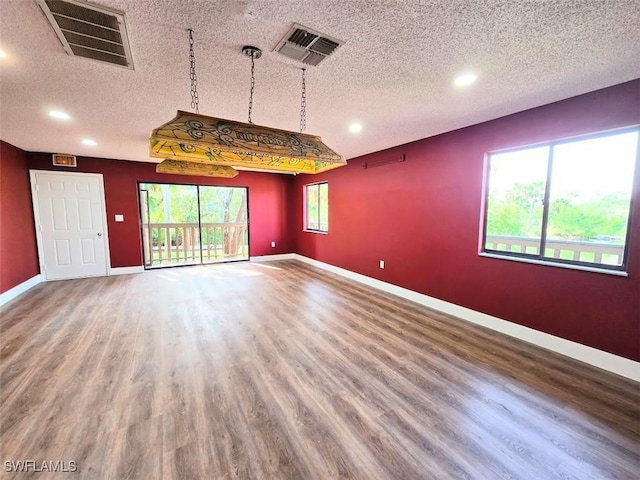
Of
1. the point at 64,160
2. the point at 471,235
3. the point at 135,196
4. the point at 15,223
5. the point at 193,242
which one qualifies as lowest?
the point at 193,242

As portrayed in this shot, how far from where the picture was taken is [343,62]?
6.40 feet

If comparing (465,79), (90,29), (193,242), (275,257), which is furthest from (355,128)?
(193,242)

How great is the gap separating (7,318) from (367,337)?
4556 mm

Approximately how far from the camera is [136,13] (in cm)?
146

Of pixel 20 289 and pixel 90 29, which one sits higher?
pixel 90 29

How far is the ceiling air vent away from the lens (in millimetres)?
1419

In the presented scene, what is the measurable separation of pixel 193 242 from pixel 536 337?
23.1 ft

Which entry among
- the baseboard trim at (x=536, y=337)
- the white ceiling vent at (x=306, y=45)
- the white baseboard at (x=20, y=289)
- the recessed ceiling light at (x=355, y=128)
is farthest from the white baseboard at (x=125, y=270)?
the white ceiling vent at (x=306, y=45)

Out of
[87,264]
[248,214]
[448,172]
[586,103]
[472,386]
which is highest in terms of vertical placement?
[586,103]

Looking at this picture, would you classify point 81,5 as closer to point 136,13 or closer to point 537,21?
point 136,13

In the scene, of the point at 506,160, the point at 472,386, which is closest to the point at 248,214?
the point at 506,160

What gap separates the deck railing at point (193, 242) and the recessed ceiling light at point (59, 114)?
136 inches

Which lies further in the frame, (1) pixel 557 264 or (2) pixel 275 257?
(2) pixel 275 257

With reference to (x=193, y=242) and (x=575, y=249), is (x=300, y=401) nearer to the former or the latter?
(x=575, y=249)
